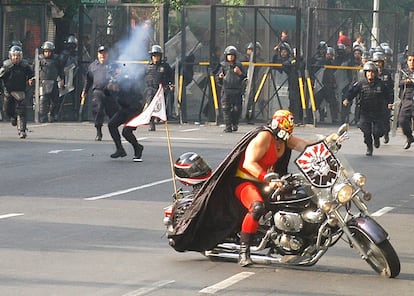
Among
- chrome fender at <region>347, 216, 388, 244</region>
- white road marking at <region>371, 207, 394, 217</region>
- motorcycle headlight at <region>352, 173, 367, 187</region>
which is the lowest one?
white road marking at <region>371, 207, 394, 217</region>

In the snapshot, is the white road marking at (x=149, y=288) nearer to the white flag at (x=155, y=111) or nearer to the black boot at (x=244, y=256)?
the black boot at (x=244, y=256)

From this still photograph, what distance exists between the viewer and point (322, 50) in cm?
3297

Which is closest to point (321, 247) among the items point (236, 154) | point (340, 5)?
point (236, 154)

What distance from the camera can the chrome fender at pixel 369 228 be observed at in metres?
10.0

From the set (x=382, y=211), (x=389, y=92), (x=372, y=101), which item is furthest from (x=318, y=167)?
(x=389, y=92)

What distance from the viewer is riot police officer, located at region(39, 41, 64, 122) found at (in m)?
32.0

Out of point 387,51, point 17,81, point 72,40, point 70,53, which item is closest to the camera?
point 17,81

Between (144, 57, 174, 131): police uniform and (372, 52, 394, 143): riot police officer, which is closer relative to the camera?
(372, 52, 394, 143): riot police officer

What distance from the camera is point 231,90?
29.4m

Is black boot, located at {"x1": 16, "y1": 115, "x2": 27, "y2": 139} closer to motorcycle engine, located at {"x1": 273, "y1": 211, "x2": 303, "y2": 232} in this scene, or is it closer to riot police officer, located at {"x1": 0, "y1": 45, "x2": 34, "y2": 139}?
riot police officer, located at {"x1": 0, "y1": 45, "x2": 34, "y2": 139}

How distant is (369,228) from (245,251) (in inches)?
42.9

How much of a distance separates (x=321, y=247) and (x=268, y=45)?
2304cm

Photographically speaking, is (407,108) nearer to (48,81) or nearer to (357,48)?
(357,48)

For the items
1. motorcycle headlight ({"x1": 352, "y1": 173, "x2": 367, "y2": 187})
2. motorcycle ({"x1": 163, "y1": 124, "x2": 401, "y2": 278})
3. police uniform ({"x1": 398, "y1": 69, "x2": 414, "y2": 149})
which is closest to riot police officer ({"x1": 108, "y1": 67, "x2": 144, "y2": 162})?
police uniform ({"x1": 398, "y1": 69, "x2": 414, "y2": 149})
